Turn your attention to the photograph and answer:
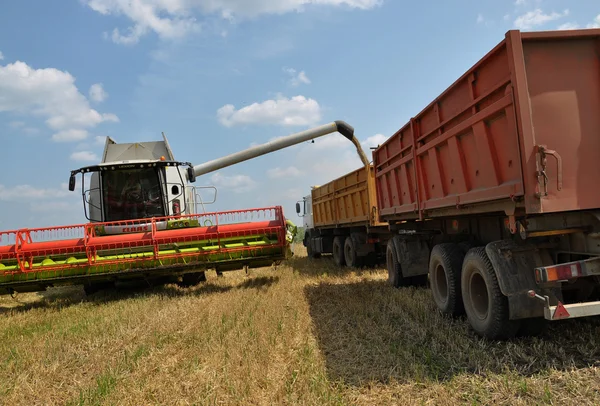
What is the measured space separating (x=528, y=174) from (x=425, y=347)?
1.86 m

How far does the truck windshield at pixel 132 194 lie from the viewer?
8.91m

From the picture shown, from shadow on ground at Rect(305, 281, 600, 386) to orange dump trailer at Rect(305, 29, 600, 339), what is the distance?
27 cm

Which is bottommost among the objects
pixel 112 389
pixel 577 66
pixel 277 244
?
pixel 112 389

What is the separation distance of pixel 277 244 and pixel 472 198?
4.45 metres

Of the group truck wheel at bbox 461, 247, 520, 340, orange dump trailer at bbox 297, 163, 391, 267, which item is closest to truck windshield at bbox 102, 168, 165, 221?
orange dump trailer at bbox 297, 163, 391, 267

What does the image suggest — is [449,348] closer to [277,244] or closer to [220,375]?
[220,375]

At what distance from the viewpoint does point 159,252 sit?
7785mm

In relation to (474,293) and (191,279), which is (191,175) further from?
(474,293)

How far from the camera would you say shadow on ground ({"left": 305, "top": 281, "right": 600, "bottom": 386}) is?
3.46 metres

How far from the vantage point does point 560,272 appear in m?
3.47

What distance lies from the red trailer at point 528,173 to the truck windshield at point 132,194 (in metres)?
6.20

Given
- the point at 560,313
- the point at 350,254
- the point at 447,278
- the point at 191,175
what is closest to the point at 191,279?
the point at 191,175

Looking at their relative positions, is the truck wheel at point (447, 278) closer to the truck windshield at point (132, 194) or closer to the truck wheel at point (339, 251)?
the truck windshield at point (132, 194)

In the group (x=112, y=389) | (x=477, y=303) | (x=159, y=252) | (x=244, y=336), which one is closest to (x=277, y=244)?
(x=159, y=252)
